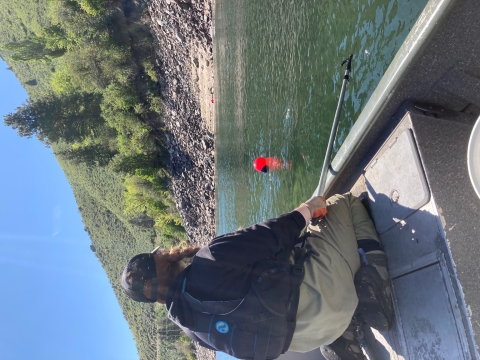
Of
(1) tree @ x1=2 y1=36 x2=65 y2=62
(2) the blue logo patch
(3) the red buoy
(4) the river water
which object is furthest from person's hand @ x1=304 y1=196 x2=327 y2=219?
(1) tree @ x1=2 y1=36 x2=65 y2=62

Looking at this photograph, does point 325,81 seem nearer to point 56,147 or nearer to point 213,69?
point 213,69

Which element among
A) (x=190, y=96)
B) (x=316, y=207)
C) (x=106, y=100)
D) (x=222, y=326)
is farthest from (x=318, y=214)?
(x=106, y=100)

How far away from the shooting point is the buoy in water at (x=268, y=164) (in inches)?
397

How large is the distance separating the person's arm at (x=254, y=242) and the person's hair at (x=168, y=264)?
0.41 metres

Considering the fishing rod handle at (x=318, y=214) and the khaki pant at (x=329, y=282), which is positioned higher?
the fishing rod handle at (x=318, y=214)

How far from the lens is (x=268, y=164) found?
35.8ft

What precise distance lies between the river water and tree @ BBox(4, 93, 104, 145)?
984cm

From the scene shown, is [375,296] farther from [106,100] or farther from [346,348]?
[106,100]

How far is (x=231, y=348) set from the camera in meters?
3.21

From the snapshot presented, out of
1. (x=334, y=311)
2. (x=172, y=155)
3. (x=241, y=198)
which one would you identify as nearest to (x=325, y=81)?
(x=334, y=311)

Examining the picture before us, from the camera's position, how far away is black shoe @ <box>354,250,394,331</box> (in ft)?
12.0

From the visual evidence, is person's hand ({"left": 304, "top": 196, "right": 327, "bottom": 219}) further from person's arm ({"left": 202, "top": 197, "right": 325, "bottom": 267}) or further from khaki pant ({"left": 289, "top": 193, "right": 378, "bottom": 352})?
person's arm ({"left": 202, "top": 197, "right": 325, "bottom": 267})

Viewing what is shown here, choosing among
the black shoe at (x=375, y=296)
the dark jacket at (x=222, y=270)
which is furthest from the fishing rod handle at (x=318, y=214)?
the dark jacket at (x=222, y=270)

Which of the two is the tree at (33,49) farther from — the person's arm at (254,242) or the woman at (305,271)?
the person's arm at (254,242)
